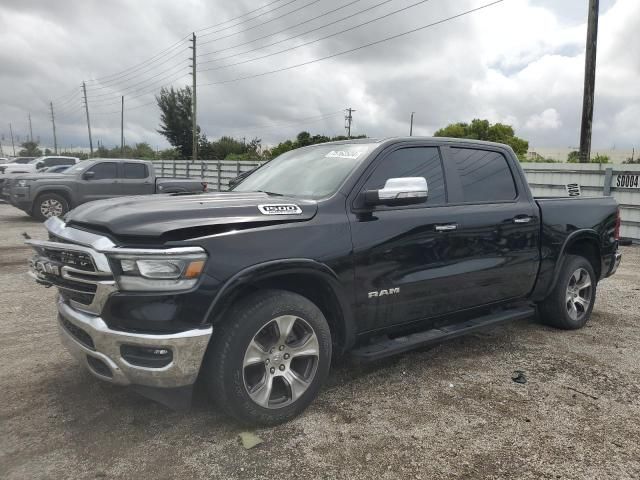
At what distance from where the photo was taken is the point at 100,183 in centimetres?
1238

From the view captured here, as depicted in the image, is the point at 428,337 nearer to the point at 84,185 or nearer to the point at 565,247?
the point at 565,247

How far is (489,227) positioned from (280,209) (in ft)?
6.01

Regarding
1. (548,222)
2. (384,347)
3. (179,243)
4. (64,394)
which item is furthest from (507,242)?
(64,394)

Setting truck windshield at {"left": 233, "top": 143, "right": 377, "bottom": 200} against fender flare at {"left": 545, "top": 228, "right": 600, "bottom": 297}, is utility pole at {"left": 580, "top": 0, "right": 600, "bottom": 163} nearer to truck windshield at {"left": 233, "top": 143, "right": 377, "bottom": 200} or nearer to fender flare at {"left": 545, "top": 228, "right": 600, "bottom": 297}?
fender flare at {"left": 545, "top": 228, "right": 600, "bottom": 297}

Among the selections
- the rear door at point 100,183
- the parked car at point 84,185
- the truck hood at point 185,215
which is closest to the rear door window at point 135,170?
the parked car at point 84,185

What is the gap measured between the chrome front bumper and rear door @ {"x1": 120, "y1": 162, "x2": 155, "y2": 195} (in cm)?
1075

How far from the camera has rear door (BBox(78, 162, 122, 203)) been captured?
12.3 m

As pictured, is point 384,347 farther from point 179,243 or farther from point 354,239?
point 179,243

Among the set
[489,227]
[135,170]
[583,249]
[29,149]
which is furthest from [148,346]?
[29,149]

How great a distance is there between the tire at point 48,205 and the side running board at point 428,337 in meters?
11.3

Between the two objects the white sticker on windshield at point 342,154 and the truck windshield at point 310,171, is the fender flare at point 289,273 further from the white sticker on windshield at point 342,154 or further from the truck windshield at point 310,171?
the white sticker on windshield at point 342,154

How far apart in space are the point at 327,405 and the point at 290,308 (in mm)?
794

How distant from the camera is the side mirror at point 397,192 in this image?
295 centimetres

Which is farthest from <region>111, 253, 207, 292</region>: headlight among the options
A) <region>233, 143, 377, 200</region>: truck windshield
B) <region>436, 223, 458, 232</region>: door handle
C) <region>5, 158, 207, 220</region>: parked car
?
<region>5, 158, 207, 220</region>: parked car
